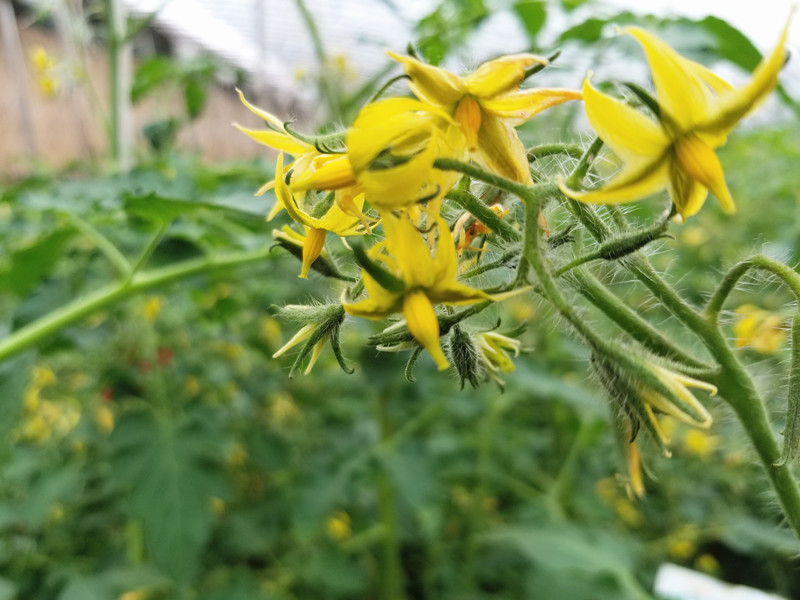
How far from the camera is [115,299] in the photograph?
3.37 ft

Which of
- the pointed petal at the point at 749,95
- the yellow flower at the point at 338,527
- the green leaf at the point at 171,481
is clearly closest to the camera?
the pointed petal at the point at 749,95

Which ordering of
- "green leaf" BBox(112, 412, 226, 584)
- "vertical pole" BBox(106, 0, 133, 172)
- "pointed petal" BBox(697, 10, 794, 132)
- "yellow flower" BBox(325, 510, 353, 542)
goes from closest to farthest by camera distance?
"pointed petal" BBox(697, 10, 794, 132), "green leaf" BBox(112, 412, 226, 584), "vertical pole" BBox(106, 0, 133, 172), "yellow flower" BBox(325, 510, 353, 542)

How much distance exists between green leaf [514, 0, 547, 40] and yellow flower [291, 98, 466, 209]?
2.99 feet

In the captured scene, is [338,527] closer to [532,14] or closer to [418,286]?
[532,14]

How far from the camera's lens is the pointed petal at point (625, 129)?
1.16 ft

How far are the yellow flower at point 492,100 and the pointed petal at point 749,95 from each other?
3.7 inches

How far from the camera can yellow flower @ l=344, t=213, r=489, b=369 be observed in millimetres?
380

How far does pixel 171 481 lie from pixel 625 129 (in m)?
1.08

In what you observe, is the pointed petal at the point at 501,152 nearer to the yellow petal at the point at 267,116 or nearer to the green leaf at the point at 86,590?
the yellow petal at the point at 267,116

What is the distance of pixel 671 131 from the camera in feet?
1.20

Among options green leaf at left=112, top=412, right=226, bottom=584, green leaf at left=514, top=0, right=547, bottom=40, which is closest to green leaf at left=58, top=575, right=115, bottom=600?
green leaf at left=112, top=412, right=226, bottom=584

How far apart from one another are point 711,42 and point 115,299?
1.10m

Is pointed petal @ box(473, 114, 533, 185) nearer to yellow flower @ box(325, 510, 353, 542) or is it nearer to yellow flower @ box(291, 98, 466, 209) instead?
yellow flower @ box(291, 98, 466, 209)

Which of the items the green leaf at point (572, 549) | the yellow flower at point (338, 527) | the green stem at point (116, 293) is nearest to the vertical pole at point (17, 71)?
the yellow flower at point (338, 527)
